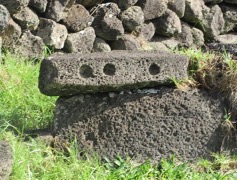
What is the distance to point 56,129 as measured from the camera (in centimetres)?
323

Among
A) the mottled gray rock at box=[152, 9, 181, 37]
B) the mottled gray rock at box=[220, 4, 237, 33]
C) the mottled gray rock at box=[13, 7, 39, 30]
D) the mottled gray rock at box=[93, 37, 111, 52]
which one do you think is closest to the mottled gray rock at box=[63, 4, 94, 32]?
the mottled gray rock at box=[93, 37, 111, 52]

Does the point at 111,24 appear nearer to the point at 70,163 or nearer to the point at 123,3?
the point at 123,3

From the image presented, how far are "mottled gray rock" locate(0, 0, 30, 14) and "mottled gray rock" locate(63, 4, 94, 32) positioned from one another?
602mm

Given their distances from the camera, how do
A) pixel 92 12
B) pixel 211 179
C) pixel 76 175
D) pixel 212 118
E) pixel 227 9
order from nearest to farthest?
pixel 76 175
pixel 211 179
pixel 212 118
pixel 92 12
pixel 227 9

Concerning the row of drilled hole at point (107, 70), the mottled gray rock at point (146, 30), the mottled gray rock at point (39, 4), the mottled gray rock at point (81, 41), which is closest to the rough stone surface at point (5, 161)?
the row of drilled hole at point (107, 70)

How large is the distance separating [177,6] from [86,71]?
291cm

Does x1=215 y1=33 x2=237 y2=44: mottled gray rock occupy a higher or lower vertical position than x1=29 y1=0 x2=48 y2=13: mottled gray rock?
lower

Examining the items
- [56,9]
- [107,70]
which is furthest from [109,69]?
[56,9]

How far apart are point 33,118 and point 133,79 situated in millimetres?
759

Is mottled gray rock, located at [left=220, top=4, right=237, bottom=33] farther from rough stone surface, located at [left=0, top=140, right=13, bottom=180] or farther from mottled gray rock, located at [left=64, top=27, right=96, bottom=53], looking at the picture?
rough stone surface, located at [left=0, top=140, right=13, bottom=180]

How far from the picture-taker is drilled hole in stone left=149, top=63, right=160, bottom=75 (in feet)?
10.6

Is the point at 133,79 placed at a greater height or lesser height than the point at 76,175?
greater

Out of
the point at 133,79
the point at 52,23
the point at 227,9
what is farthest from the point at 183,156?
the point at 227,9

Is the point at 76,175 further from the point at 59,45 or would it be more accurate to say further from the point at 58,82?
the point at 59,45
